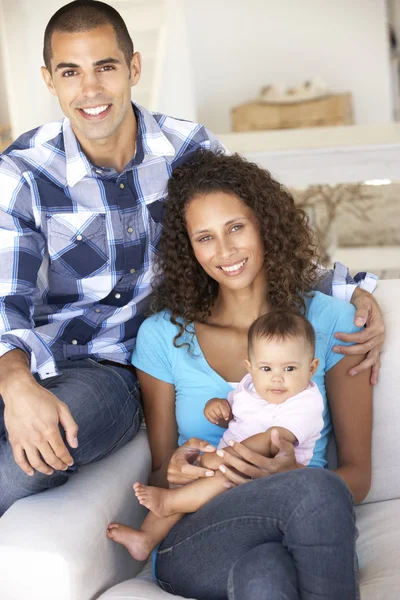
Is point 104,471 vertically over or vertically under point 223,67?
under

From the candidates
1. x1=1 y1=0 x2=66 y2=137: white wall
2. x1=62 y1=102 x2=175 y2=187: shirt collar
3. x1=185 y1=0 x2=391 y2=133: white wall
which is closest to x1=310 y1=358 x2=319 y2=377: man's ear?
x1=62 y1=102 x2=175 y2=187: shirt collar

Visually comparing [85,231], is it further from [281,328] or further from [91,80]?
[281,328]

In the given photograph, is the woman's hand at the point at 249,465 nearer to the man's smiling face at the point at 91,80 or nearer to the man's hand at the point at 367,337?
the man's hand at the point at 367,337

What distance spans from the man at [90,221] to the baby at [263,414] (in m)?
0.22

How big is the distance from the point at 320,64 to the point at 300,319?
680 centimetres

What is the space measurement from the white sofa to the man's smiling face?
2.64 feet

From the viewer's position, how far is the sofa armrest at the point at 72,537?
145 centimetres

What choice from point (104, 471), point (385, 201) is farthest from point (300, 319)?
point (385, 201)

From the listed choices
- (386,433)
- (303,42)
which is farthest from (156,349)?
(303,42)

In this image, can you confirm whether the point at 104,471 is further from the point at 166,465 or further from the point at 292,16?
the point at 292,16

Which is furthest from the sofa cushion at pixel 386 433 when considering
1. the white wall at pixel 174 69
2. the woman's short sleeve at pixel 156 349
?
the white wall at pixel 174 69

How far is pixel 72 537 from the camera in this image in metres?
1.51

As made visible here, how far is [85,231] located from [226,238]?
38cm

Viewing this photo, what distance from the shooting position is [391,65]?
819cm
